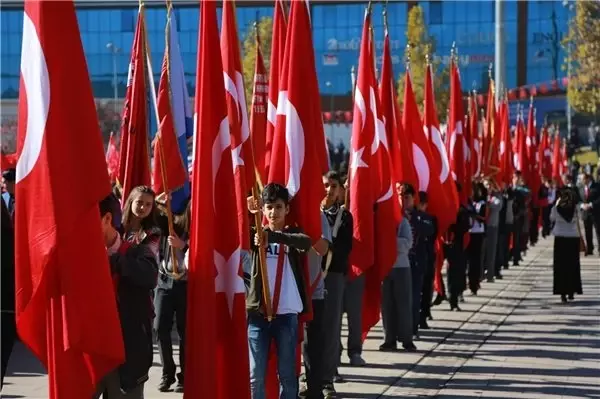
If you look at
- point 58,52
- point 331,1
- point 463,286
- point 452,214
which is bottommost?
point 463,286

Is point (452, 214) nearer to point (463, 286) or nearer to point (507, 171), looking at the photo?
point (463, 286)

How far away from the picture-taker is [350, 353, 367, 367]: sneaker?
12461 millimetres

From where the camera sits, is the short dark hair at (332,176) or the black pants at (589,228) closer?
the short dark hair at (332,176)

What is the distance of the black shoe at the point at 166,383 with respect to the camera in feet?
36.0

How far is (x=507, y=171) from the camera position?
92.4ft

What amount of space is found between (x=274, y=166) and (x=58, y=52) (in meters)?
3.91

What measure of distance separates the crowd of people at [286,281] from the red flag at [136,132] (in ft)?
1.02

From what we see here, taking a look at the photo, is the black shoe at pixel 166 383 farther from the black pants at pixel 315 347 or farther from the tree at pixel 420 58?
the tree at pixel 420 58

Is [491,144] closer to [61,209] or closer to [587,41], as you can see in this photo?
[587,41]

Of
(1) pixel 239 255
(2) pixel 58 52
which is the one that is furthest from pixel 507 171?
(2) pixel 58 52

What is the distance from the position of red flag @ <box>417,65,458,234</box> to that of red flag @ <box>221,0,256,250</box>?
686 centimetres

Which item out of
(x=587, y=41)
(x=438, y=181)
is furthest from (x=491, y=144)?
(x=438, y=181)

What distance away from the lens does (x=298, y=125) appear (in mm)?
10289

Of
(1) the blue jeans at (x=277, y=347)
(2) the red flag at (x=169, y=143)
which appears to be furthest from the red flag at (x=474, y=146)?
(1) the blue jeans at (x=277, y=347)
